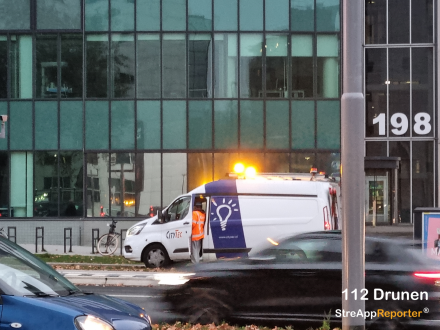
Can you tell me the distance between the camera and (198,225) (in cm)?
1714

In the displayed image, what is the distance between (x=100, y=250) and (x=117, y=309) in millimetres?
18284

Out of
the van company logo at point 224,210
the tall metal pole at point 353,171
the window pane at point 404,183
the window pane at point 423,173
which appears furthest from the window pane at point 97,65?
the tall metal pole at point 353,171

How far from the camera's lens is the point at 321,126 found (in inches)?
1096

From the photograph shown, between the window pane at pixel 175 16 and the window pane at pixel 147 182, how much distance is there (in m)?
5.05

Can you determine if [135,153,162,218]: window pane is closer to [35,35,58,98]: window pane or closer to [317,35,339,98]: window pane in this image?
[35,35,58,98]: window pane

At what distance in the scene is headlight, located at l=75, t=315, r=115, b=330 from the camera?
5301mm

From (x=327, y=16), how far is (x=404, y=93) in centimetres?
466

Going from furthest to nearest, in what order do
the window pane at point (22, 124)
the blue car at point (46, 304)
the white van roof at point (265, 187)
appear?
the window pane at point (22, 124) → the white van roof at point (265, 187) → the blue car at point (46, 304)

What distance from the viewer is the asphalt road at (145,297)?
10.5m

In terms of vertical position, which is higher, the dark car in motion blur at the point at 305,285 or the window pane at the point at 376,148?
the window pane at the point at 376,148

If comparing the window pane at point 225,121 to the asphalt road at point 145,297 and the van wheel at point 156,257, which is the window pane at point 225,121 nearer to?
the van wheel at point 156,257

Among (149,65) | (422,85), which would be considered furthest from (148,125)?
(422,85)

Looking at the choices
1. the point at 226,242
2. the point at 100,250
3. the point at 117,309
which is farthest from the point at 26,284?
the point at 100,250

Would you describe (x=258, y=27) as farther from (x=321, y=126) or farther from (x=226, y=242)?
(x=226, y=242)
